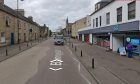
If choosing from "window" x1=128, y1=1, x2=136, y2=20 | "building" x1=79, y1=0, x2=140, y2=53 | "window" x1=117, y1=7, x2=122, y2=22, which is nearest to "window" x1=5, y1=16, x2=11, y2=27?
"building" x1=79, y1=0, x2=140, y2=53

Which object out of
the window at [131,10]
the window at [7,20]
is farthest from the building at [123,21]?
the window at [7,20]

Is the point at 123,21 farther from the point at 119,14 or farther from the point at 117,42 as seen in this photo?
the point at 117,42

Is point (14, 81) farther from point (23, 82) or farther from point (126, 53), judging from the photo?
point (126, 53)

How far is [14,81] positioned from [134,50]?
541 inches

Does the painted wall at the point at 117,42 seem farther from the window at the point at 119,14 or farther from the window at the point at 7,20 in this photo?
the window at the point at 7,20

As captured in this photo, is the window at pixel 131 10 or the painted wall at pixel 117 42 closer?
the window at pixel 131 10

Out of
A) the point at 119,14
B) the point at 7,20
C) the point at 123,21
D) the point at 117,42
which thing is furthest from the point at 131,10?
the point at 7,20

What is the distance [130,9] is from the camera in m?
22.3

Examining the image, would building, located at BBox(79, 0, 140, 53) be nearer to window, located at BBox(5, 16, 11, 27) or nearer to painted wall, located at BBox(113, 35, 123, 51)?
painted wall, located at BBox(113, 35, 123, 51)

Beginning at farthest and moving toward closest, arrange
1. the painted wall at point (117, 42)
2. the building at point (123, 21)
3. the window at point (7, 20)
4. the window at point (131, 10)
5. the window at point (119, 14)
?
the window at point (7, 20) → the painted wall at point (117, 42) → the window at point (119, 14) → the window at point (131, 10) → the building at point (123, 21)

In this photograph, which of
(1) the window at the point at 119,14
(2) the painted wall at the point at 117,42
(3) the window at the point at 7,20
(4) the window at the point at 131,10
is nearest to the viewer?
(4) the window at the point at 131,10

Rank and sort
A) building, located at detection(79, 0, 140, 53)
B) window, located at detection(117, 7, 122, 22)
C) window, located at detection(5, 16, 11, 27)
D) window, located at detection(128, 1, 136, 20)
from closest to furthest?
1. building, located at detection(79, 0, 140, 53)
2. window, located at detection(128, 1, 136, 20)
3. window, located at detection(117, 7, 122, 22)
4. window, located at detection(5, 16, 11, 27)

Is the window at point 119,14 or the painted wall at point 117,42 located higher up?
the window at point 119,14

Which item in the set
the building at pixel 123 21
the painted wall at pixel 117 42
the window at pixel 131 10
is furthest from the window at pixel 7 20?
the window at pixel 131 10
